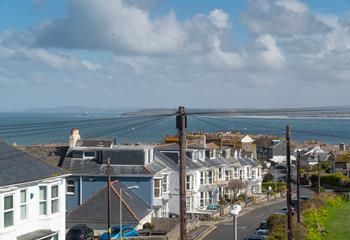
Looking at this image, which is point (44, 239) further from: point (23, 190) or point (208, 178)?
point (208, 178)

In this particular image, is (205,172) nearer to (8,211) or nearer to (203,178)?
(203,178)

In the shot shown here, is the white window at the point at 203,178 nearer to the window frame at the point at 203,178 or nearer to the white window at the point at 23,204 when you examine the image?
the window frame at the point at 203,178

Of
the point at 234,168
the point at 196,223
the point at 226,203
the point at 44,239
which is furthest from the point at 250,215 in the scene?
the point at 44,239

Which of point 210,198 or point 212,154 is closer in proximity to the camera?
point 210,198

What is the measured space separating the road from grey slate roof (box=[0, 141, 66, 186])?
61.2 ft

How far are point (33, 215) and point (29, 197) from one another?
96 centimetres

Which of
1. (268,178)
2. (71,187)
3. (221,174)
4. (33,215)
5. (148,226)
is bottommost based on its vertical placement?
(268,178)

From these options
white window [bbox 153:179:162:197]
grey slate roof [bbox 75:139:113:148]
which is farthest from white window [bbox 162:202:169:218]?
grey slate roof [bbox 75:139:113:148]

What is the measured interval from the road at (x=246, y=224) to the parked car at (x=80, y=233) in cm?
924

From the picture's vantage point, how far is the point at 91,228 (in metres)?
40.2

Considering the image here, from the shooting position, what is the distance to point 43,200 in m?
27.1

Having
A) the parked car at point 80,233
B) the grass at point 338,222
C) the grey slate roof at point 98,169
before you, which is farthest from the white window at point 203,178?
the parked car at point 80,233

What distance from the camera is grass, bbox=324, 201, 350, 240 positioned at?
1719 inches

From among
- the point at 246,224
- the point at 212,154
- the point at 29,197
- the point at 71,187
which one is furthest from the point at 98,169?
the point at 212,154
